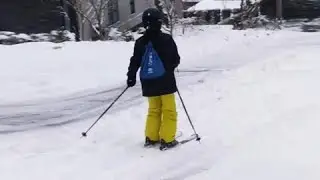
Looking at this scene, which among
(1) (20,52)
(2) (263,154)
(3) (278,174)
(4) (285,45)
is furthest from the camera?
(4) (285,45)

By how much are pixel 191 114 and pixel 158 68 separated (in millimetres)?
2162

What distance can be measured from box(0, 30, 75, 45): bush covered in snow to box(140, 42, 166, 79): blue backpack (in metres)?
10.3

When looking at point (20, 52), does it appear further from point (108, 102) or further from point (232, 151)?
point (232, 151)

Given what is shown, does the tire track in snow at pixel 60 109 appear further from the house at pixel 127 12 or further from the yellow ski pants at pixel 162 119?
the house at pixel 127 12

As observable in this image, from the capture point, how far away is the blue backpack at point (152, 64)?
22.4 ft

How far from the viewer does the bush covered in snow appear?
54.7ft

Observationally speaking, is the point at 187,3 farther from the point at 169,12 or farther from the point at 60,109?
the point at 60,109

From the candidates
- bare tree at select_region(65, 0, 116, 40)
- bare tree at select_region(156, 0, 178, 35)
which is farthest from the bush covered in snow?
bare tree at select_region(156, 0, 178, 35)

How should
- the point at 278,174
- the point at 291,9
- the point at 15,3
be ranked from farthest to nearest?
the point at 291,9, the point at 15,3, the point at 278,174

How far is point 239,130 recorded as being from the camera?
7754 millimetres

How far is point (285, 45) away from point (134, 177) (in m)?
10.6

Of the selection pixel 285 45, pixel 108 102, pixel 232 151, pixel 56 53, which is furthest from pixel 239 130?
pixel 285 45

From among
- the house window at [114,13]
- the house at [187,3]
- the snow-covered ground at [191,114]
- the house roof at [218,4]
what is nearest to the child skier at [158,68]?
the snow-covered ground at [191,114]

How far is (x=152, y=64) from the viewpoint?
22.5 feet
